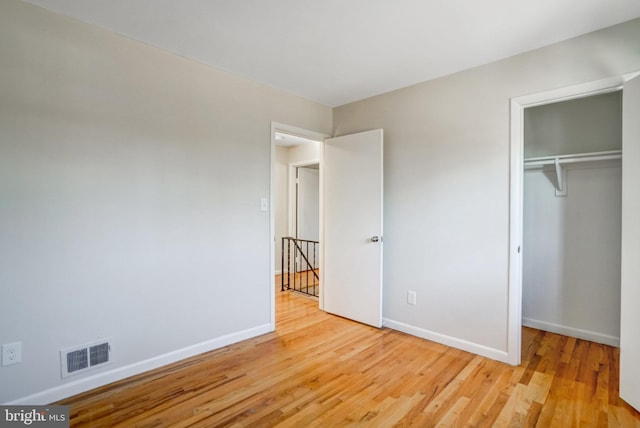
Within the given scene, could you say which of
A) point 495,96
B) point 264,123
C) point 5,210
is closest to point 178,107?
point 264,123

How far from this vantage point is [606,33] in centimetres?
214

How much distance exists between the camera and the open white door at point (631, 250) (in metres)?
1.92

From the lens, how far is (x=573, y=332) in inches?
119

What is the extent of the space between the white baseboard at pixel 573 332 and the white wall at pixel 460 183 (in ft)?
3.26

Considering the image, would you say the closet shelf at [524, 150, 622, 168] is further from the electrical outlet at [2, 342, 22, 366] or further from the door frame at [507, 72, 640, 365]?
the electrical outlet at [2, 342, 22, 366]

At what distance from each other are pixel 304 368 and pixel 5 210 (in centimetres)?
219

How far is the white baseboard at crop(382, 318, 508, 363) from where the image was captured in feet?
8.59

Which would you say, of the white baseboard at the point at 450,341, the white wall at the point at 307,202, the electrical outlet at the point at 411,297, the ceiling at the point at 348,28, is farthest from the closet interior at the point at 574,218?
the white wall at the point at 307,202

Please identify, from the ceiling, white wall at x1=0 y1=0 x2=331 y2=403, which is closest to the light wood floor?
white wall at x1=0 y1=0 x2=331 y2=403

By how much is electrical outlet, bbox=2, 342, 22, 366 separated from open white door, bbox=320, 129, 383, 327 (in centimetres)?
267

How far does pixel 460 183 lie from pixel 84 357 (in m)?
3.17

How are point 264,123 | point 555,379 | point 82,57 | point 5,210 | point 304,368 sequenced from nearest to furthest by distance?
point 5,210 < point 82,57 < point 555,379 < point 304,368 < point 264,123

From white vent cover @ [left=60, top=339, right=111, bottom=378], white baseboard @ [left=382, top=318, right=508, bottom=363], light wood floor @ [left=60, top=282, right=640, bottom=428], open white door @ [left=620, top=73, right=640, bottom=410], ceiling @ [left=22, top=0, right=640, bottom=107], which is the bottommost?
light wood floor @ [left=60, top=282, right=640, bottom=428]

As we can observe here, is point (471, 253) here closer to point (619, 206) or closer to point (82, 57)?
point (619, 206)
